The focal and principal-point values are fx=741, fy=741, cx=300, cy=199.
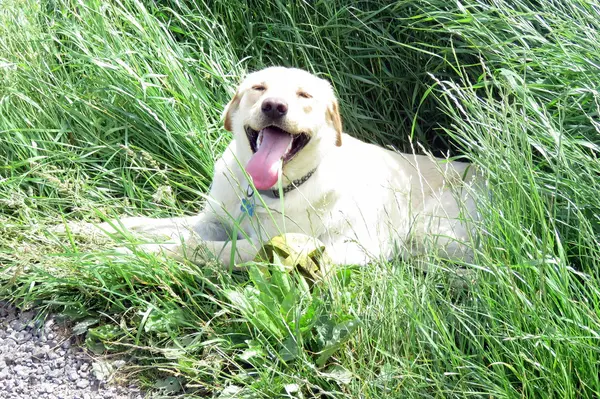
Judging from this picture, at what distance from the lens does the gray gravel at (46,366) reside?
2.71 meters

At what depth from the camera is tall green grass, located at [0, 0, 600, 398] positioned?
2258 millimetres

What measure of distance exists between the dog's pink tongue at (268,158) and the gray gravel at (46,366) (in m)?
0.97

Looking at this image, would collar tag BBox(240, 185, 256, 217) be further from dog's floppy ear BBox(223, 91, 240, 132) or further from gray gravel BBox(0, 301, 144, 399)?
gray gravel BBox(0, 301, 144, 399)

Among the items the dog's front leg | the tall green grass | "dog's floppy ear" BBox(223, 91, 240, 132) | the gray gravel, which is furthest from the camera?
"dog's floppy ear" BBox(223, 91, 240, 132)

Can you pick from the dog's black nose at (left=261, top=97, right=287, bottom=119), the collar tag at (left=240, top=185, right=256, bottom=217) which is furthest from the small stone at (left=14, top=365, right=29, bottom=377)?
the dog's black nose at (left=261, top=97, right=287, bottom=119)

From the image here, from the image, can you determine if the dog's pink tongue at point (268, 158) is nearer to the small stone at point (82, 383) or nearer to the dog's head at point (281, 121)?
the dog's head at point (281, 121)

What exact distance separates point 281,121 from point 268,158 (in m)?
0.17

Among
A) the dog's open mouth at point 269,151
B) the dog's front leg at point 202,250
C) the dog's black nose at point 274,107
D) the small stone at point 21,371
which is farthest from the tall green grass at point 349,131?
the dog's black nose at point 274,107

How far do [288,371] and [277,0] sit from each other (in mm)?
2602

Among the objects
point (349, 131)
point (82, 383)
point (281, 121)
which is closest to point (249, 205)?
point (281, 121)

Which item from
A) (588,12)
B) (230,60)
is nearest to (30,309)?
(230,60)

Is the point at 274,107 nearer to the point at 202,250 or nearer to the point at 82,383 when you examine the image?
the point at 202,250

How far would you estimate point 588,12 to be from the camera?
10.8ft

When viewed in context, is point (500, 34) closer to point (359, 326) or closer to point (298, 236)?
point (298, 236)
